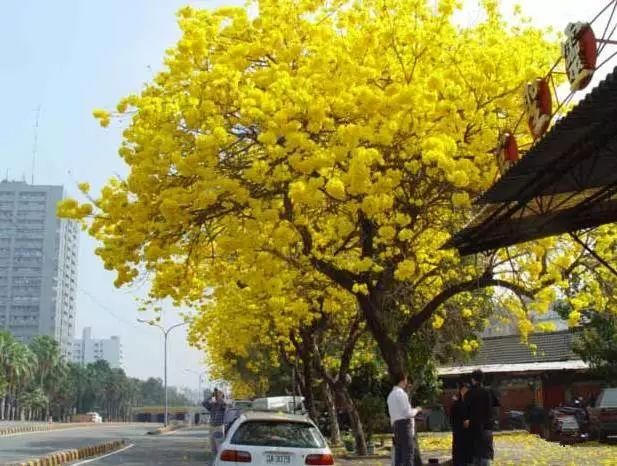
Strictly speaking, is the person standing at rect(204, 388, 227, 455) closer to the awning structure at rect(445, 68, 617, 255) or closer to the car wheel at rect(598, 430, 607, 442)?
the awning structure at rect(445, 68, 617, 255)

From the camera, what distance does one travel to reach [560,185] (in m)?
9.51

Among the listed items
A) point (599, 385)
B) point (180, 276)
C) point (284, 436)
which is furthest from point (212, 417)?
point (599, 385)

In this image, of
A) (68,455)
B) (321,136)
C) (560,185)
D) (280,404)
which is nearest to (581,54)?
(560,185)

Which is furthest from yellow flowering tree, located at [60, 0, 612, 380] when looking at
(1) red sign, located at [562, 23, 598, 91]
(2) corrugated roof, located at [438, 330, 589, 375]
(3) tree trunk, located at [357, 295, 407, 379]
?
(2) corrugated roof, located at [438, 330, 589, 375]

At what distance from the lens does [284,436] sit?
9.44 metres

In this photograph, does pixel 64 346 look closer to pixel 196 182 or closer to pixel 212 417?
pixel 212 417

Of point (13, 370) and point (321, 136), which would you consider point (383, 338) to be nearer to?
point (321, 136)

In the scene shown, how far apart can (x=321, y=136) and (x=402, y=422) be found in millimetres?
4566

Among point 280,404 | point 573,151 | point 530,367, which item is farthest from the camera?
point 530,367

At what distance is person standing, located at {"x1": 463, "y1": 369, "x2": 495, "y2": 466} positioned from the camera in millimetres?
11062

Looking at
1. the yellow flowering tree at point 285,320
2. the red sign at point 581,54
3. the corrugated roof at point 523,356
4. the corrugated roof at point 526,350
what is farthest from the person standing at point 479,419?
the corrugated roof at point 526,350

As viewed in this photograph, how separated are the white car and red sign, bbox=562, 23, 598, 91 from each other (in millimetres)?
5145

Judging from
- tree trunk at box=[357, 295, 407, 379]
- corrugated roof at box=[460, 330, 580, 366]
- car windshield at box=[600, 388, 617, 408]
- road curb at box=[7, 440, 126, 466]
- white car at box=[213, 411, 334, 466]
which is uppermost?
corrugated roof at box=[460, 330, 580, 366]

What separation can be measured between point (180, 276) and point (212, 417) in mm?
7498
